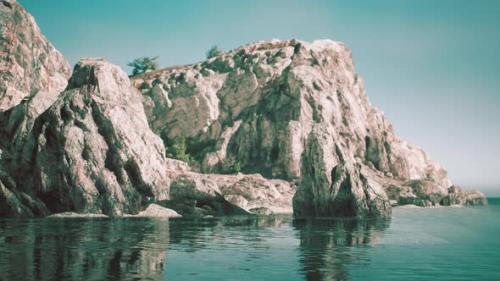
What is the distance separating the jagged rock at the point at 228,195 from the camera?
8656 cm

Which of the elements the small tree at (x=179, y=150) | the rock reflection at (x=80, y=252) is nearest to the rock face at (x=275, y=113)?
the small tree at (x=179, y=150)

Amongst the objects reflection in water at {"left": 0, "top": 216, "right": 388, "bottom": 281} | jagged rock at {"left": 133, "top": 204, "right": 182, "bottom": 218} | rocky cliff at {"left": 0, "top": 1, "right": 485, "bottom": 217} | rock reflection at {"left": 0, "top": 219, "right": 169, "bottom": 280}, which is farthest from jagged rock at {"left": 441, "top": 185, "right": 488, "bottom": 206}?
rock reflection at {"left": 0, "top": 219, "right": 169, "bottom": 280}

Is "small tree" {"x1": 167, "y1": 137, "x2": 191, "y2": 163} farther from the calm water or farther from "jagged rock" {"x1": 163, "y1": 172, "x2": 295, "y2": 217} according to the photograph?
the calm water

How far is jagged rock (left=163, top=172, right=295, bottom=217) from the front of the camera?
86.6 metres

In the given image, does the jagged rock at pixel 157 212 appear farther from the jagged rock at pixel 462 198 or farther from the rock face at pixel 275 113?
the jagged rock at pixel 462 198

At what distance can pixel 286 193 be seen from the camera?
387ft

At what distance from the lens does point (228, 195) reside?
10238cm

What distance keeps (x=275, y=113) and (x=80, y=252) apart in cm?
11406

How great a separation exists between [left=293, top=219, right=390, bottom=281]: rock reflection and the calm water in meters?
0.06

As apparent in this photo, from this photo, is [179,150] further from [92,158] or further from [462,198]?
[462,198]

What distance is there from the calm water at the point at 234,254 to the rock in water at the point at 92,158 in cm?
1731

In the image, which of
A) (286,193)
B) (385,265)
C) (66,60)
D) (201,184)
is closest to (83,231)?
(385,265)

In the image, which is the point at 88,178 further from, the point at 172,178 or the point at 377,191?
the point at 377,191

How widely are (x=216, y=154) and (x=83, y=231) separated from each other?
93.8 meters
